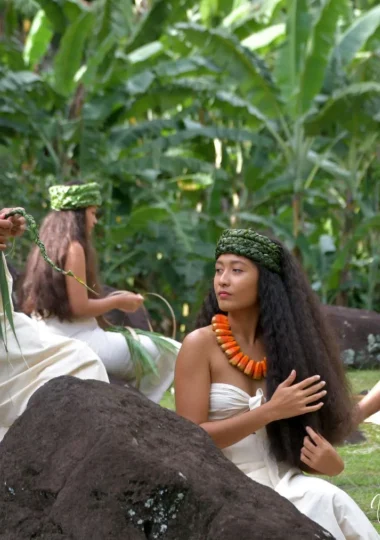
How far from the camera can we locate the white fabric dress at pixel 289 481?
326 cm

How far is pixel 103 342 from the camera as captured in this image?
6.58m

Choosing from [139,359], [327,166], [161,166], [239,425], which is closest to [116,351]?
[139,359]

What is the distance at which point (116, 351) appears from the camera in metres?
6.60

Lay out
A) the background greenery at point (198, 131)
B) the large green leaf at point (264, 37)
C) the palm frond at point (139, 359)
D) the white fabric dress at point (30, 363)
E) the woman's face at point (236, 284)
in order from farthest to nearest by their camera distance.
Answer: the large green leaf at point (264, 37) → the background greenery at point (198, 131) → the palm frond at point (139, 359) → the white fabric dress at point (30, 363) → the woman's face at point (236, 284)

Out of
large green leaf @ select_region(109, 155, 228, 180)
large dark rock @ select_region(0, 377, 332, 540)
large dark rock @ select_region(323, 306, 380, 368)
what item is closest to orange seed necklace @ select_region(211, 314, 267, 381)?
large dark rock @ select_region(0, 377, 332, 540)

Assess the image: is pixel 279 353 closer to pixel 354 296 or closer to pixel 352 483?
pixel 352 483

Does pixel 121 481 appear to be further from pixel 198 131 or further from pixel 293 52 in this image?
pixel 198 131

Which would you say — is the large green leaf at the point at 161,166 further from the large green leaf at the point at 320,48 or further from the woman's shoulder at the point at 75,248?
the woman's shoulder at the point at 75,248

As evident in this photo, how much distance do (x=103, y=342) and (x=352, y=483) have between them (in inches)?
76.2

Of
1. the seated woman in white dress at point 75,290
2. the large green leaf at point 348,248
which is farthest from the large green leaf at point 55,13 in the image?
the seated woman in white dress at point 75,290

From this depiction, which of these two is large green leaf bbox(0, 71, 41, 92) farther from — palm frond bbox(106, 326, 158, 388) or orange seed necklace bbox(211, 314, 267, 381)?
orange seed necklace bbox(211, 314, 267, 381)

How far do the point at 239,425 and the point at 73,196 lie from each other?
332 cm

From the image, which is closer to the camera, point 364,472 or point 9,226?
point 9,226

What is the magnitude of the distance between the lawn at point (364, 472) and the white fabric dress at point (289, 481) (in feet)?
3.32
